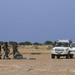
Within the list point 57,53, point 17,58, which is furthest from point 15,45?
point 57,53

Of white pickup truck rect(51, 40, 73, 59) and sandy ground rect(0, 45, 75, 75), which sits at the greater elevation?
white pickup truck rect(51, 40, 73, 59)

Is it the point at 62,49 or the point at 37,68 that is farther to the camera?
the point at 62,49

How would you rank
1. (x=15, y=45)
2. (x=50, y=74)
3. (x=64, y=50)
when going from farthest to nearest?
(x=64, y=50) → (x=15, y=45) → (x=50, y=74)

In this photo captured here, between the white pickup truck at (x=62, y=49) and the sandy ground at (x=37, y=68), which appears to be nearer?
the sandy ground at (x=37, y=68)

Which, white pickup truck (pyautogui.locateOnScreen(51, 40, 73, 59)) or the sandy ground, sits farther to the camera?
white pickup truck (pyautogui.locateOnScreen(51, 40, 73, 59))

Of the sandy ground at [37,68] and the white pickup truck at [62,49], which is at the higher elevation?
the white pickup truck at [62,49]

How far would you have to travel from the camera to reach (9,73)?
965 inches

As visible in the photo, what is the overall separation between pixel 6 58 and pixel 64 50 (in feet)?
24.0

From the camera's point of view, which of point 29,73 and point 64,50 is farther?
point 64,50

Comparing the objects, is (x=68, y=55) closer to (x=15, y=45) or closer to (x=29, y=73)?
(x=15, y=45)

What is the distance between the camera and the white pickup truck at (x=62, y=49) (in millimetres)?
46719

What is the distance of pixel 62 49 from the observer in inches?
1838

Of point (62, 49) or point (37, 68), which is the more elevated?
point (62, 49)

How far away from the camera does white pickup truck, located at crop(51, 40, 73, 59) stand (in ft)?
153
